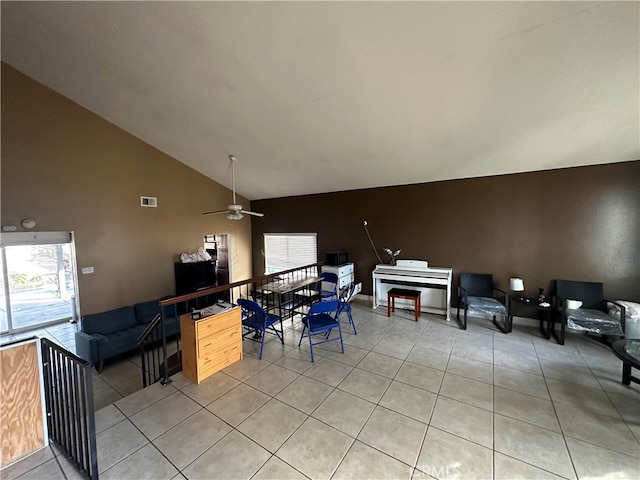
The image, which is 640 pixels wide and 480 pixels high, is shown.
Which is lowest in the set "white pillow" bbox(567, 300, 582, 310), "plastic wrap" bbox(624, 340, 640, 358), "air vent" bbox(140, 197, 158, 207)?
"plastic wrap" bbox(624, 340, 640, 358)

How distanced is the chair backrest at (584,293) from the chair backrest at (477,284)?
873 millimetres

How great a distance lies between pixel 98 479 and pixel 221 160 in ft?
15.8

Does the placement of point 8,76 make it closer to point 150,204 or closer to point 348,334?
point 150,204

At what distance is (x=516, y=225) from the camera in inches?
167

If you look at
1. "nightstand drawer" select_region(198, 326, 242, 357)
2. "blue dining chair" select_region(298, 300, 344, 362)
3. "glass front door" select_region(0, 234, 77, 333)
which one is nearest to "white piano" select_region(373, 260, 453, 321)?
"blue dining chair" select_region(298, 300, 344, 362)

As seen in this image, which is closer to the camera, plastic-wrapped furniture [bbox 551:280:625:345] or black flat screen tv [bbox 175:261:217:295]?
plastic-wrapped furniture [bbox 551:280:625:345]

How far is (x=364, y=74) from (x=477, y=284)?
3.86 meters

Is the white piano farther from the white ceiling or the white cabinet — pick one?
the white ceiling

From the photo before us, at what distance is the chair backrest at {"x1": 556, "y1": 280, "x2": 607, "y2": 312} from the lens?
3.67 meters

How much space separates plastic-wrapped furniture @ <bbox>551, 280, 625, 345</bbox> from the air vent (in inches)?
288

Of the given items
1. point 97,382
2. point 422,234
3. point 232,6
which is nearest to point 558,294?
point 422,234

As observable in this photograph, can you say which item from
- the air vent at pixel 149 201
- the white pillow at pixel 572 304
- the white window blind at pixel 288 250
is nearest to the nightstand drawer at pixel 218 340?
the white window blind at pixel 288 250

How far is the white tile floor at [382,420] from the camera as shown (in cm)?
174

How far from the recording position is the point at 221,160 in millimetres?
5195
